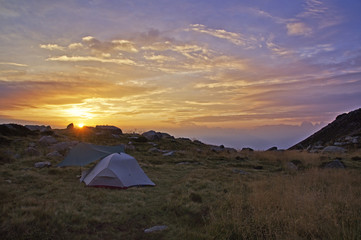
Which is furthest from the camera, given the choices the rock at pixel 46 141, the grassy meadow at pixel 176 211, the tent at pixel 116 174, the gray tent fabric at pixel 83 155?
the rock at pixel 46 141

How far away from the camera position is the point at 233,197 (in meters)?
10.1

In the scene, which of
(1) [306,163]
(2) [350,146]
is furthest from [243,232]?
(2) [350,146]

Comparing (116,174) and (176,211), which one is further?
(116,174)

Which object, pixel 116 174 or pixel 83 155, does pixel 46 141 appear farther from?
pixel 116 174

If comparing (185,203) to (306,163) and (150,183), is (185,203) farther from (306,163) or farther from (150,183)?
(306,163)

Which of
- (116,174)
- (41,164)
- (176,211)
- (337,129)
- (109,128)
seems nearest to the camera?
(176,211)

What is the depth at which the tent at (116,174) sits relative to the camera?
44.5ft

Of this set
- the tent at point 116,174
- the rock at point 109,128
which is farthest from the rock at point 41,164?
the rock at point 109,128

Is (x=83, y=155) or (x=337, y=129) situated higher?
(x=337, y=129)

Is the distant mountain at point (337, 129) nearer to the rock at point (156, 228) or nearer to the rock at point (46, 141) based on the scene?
the rock at point (46, 141)

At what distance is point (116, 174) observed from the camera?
1370cm

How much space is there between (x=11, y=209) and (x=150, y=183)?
276 inches

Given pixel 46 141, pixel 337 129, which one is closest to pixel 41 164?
pixel 46 141

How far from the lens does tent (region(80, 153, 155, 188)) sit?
1357cm
